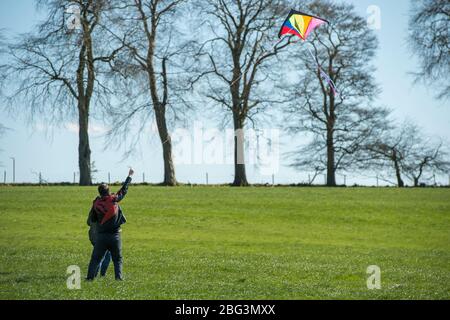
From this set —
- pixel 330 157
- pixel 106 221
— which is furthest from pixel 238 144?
pixel 106 221

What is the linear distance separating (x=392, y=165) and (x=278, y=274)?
4063cm

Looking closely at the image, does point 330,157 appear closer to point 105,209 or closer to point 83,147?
point 83,147

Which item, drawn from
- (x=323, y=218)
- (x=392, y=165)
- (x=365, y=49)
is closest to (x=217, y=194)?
(x=323, y=218)

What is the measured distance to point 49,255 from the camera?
1936cm

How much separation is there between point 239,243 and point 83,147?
20.7m

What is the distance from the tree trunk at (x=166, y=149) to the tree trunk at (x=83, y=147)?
420 cm

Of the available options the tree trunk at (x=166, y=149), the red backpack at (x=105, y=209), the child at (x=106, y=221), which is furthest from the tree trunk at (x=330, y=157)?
the red backpack at (x=105, y=209)

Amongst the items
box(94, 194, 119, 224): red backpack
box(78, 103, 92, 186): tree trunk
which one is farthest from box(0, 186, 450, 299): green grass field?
box(78, 103, 92, 186): tree trunk

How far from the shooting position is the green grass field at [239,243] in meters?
13.6

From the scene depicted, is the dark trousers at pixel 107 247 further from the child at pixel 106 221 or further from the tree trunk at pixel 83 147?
the tree trunk at pixel 83 147

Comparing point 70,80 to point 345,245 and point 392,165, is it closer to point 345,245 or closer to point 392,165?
point 345,245

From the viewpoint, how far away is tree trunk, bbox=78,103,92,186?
41188mm

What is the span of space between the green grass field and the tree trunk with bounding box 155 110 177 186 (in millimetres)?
4432
